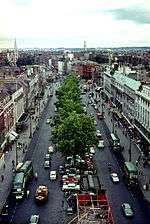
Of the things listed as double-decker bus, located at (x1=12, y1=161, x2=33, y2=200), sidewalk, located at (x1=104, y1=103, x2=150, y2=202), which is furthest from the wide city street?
sidewalk, located at (x1=104, y1=103, x2=150, y2=202)

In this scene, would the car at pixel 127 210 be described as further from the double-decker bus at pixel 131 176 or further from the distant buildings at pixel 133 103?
the distant buildings at pixel 133 103

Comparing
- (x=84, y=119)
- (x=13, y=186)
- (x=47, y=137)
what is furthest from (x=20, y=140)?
(x=13, y=186)

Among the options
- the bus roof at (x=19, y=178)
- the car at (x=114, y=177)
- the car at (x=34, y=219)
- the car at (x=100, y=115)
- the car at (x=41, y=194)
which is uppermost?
the bus roof at (x=19, y=178)

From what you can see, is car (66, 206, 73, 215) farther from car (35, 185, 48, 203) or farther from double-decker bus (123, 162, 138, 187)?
double-decker bus (123, 162, 138, 187)

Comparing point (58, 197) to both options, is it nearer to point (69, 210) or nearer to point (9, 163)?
point (69, 210)

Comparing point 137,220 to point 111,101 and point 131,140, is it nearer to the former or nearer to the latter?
point 131,140

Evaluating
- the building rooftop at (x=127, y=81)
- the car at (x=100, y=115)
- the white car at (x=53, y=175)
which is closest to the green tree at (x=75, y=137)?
the white car at (x=53, y=175)
